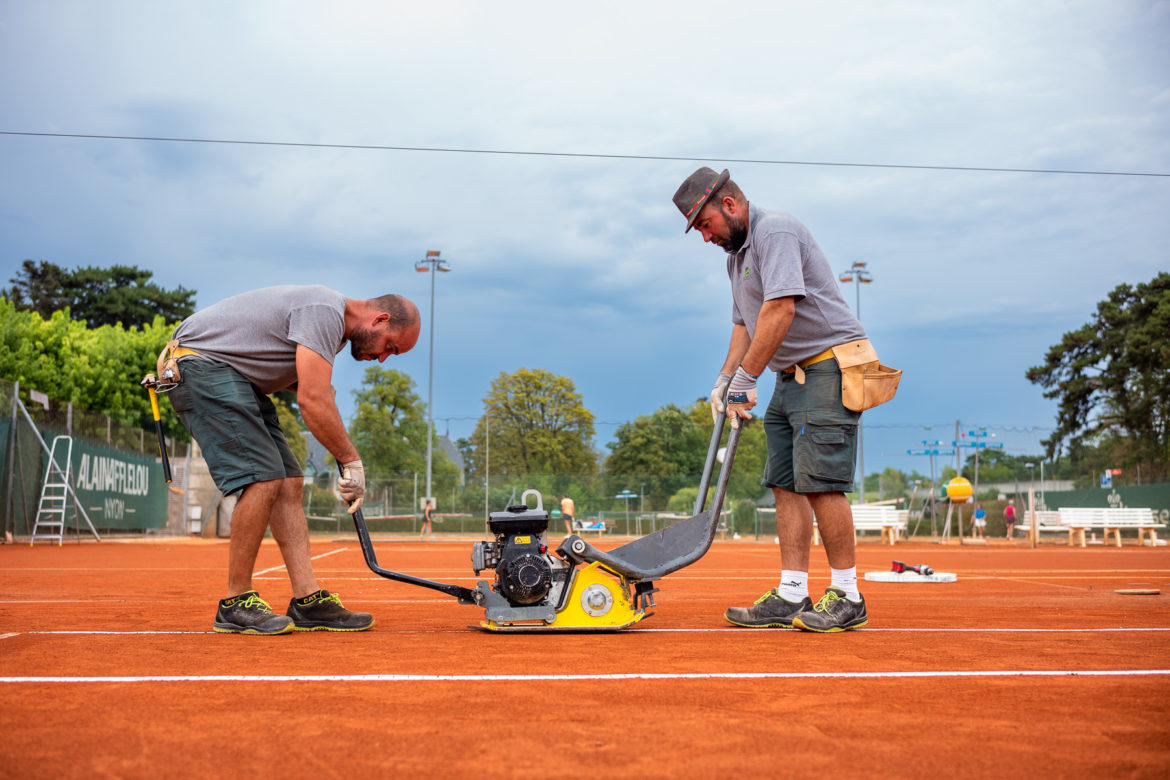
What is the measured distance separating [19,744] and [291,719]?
1.77 ft

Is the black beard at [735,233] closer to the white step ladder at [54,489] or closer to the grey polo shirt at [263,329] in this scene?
the grey polo shirt at [263,329]

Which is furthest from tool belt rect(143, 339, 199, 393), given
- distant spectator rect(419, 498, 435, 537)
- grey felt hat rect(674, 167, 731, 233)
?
distant spectator rect(419, 498, 435, 537)

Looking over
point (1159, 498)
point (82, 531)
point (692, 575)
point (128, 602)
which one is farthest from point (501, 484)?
point (128, 602)

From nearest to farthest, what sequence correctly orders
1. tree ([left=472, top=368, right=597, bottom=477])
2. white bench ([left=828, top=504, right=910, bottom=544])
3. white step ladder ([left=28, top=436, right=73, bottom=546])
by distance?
white step ladder ([left=28, top=436, right=73, bottom=546]) < white bench ([left=828, top=504, right=910, bottom=544]) < tree ([left=472, top=368, right=597, bottom=477])

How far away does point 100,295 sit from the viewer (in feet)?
178

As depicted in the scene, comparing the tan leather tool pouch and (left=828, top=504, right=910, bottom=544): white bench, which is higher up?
the tan leather tool pouch

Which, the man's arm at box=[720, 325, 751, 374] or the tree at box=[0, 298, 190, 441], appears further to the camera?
the tree at box=[0, 298, 190, 441]

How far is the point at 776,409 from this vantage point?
448 centimetres

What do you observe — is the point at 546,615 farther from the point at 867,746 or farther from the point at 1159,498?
the point at 1159,498

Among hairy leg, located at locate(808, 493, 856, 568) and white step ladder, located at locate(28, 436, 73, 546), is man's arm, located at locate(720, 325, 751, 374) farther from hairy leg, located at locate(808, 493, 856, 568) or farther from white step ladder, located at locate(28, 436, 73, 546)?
white step ladder, located at locate(28, 436, 73, 546)

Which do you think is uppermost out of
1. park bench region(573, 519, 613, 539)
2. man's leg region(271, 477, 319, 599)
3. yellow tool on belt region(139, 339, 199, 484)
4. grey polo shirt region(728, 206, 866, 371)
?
grey polo shirt region(728, 206, 866, 371)

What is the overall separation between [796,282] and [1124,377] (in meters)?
44.0

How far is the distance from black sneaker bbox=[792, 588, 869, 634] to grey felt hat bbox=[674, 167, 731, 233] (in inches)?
70.5

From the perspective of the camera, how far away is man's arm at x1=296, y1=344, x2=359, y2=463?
381 centimetres
